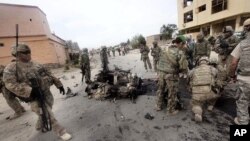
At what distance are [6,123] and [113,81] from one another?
3.55m

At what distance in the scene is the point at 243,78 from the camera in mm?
2924

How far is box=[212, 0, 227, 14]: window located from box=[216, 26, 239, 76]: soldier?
1893 cm

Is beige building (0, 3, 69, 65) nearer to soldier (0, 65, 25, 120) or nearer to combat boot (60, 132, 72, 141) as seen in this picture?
soldier (0, 65, 25, 120)

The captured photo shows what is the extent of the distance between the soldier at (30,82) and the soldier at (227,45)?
5238 mm

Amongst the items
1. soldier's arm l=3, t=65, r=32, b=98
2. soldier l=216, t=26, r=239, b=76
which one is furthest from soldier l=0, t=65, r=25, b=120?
soldier l=216, t=26, r=239, b=76

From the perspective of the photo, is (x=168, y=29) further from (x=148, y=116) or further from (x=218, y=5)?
(x=148, y=116)

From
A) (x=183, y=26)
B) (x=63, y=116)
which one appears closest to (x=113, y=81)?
(x=63, y=116)

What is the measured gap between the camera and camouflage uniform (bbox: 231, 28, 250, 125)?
2844 millimetres

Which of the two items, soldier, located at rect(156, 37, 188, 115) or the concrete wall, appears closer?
soldier, located at rect(156, 37, 188, 115)

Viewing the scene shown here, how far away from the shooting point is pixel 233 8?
19672 mm

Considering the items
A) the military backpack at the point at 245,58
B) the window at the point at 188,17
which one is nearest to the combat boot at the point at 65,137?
the military backpack at the point at 245,58

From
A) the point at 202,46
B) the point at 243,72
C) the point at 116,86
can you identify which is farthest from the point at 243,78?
Answer: the point at 116,86

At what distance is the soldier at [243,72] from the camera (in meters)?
2.85

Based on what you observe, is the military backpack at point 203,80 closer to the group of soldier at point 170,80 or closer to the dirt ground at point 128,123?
the group of soldier at point 170,80
